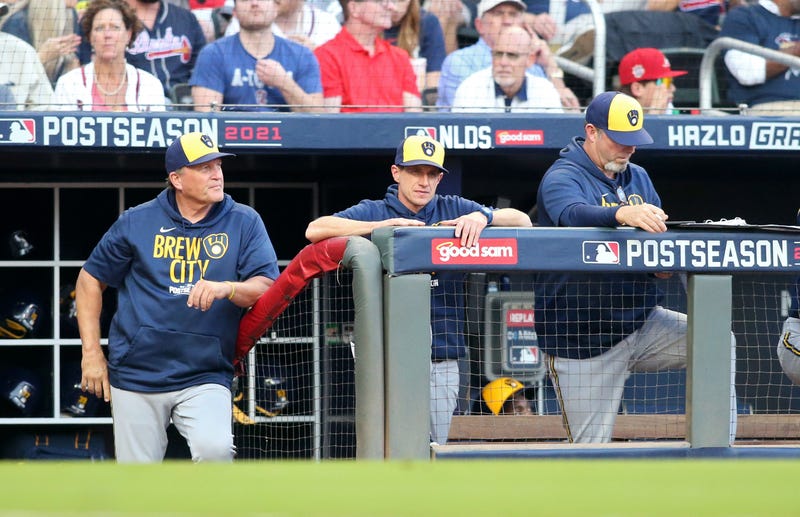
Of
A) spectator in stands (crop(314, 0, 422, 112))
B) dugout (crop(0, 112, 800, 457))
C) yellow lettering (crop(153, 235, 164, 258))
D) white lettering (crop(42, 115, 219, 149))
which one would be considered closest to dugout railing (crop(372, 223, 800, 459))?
yellow lettering (crop(153, 235, 164, 258))

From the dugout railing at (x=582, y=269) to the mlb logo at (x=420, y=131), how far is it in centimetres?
211

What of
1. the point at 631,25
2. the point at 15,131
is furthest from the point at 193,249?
the point at 631,25

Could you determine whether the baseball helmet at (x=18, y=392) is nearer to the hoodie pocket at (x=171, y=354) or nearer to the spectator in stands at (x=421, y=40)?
the hoodie pocket at (x=171, y=354)

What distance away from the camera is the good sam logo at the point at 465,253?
14.6 feet

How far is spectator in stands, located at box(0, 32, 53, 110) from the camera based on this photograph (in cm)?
703

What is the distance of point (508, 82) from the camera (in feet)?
24.3

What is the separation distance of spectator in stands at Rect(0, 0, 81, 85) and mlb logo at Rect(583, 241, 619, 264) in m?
3.98

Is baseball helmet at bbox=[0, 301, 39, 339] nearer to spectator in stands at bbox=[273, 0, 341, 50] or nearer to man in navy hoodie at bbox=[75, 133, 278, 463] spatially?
spectator in stands at bbox=[273, 0, 341, 50]

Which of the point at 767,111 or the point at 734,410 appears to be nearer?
the point at 734,410

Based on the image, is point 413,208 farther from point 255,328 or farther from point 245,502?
point 245,502

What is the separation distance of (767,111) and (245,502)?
5.69 m

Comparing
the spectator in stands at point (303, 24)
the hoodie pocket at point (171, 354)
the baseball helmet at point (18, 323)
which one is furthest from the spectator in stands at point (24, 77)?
the hoodie pocket at point (171, 354)

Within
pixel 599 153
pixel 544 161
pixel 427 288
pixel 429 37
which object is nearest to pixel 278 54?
pixel 429 37

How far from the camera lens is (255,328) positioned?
511cm
